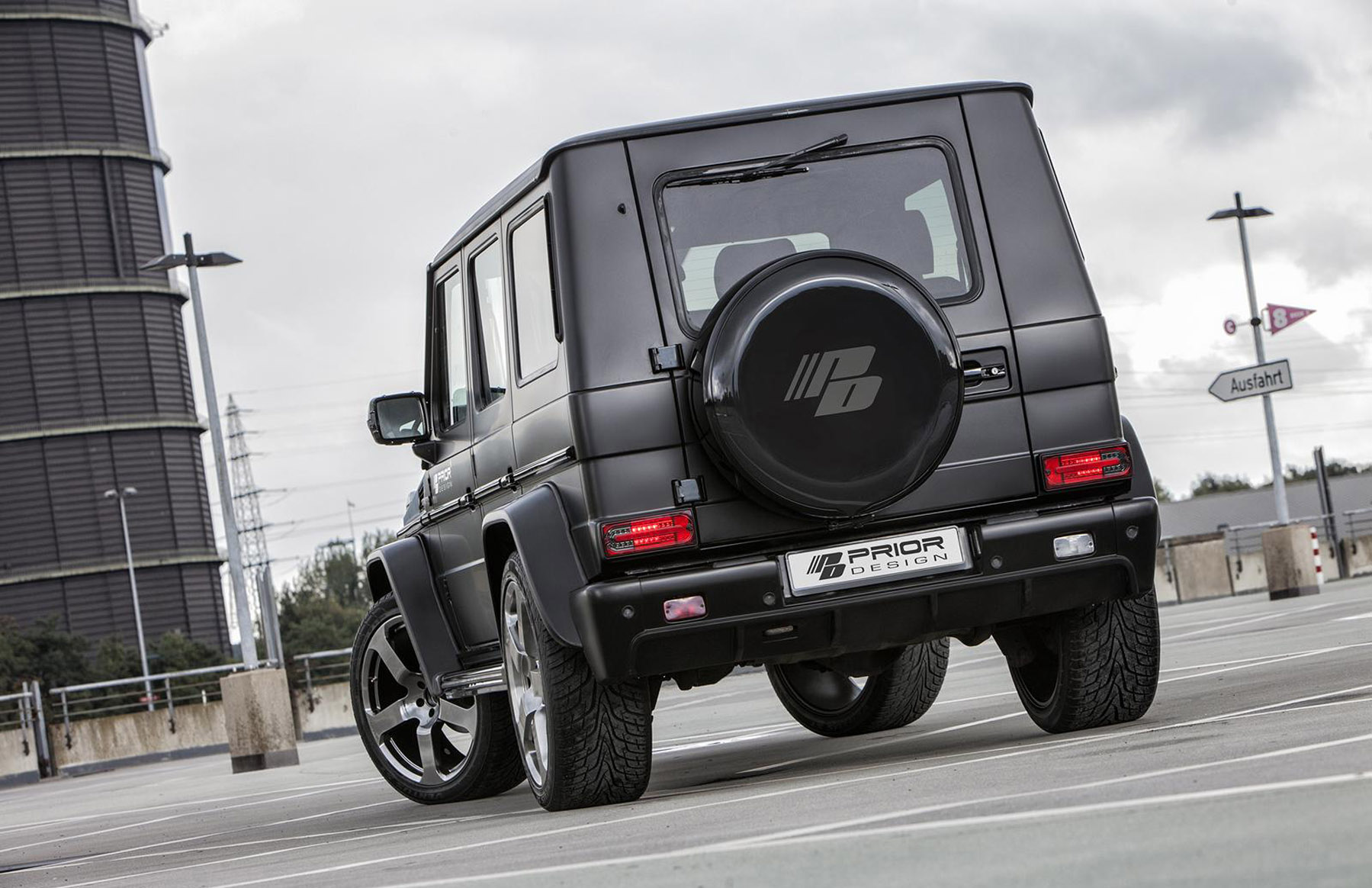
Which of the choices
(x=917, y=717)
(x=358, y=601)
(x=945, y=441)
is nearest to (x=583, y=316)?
(x=945, y=441)

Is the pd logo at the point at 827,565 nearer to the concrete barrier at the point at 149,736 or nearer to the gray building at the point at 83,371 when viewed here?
the concrete barrier at the point at 149,736

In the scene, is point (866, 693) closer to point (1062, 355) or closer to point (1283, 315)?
point (1062, 355)

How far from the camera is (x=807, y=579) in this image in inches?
257

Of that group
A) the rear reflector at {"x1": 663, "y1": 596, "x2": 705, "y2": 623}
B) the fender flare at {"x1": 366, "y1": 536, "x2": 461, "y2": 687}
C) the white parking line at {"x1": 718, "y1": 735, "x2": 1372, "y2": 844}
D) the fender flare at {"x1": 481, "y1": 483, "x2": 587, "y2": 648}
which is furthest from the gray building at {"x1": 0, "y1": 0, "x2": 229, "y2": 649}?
the white parking line at {"x1": 718, "y1": 735, "x2": 1372, "y2": 844}

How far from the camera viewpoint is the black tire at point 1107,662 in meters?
7.12

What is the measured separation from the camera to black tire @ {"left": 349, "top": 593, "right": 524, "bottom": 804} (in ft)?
29.1

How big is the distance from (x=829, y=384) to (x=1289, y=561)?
70.8ft

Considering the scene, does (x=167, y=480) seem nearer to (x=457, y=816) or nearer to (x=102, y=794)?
(x=102, y=794)

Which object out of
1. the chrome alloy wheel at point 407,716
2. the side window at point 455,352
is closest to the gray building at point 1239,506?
the chrome alloy wheel at point 407,716

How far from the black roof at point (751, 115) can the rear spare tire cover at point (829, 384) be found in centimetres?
72

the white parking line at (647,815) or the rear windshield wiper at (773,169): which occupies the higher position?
the rear windshield wiper at (773,169)

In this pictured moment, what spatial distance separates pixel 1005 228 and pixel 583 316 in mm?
1590

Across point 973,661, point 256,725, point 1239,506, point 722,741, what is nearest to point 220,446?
point 256,725

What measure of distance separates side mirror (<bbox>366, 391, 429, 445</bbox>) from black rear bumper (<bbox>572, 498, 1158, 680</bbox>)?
2.38m
